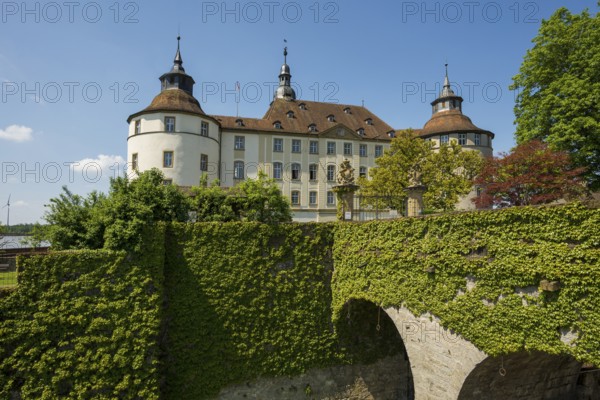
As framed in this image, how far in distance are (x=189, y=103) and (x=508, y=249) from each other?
2651cm

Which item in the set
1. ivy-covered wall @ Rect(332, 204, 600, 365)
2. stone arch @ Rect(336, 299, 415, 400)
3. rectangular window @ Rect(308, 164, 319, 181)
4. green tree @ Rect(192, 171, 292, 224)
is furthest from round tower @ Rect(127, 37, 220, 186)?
ivy-covered wall @ Rect(332, 204, 600, 365)

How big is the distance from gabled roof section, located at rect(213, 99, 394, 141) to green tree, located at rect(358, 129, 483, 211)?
48.0 feet

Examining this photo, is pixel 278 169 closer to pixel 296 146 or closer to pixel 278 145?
pixel 278 145

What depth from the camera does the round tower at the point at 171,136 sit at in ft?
89.9

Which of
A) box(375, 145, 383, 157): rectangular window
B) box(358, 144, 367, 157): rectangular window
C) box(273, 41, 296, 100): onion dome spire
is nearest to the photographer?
box(358, 144, 367, 157): rectangular window

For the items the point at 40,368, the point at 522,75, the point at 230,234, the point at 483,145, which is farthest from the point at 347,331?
the point at 483,145

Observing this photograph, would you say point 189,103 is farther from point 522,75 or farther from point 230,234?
point 522,75

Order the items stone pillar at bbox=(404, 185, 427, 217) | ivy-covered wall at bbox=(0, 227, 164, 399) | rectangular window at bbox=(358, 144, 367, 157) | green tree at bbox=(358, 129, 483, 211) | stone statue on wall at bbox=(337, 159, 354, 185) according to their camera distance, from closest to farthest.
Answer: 1. ivy-covered wall at bbox=(0, 227, 164, 399)
2. stone pillar at bbox=(404, 185, 427, 217)
3. stone statue on wall at bbox=(337, 159, 354, 185)
4. green tree at bbox=(358, 129, 483, 211)
5. rectangular window at bbox=(358, 144, 367, 157)

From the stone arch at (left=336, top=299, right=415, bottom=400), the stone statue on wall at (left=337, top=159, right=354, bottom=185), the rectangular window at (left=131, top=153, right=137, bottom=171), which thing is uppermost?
the rectangular window at (left=131, top=153, right=137, bottom=171)

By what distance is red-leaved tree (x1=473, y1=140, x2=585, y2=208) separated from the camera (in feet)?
47.0

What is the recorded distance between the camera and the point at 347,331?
42.7 ft

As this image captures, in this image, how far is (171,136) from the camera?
27.4 m

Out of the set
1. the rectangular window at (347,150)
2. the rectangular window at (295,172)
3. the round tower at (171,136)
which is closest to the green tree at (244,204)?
the round tower at (171,136)

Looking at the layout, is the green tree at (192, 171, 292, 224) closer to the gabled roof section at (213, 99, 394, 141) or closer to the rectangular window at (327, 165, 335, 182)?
the gabled roof section at (213, 99, 394, 141)
